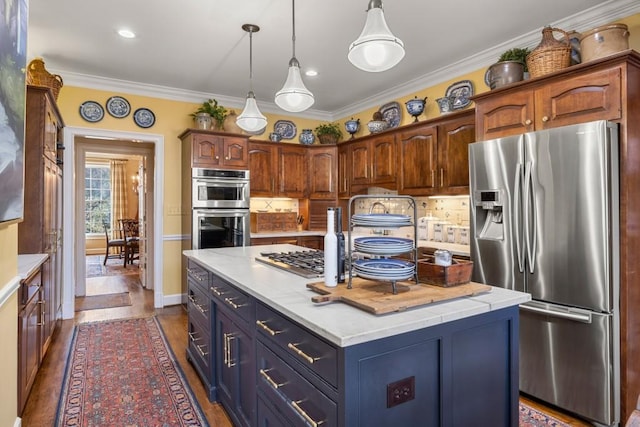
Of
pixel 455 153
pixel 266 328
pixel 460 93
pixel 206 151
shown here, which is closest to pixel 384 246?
pixel 266 328

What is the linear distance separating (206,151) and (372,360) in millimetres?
3884

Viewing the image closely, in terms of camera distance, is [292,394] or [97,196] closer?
[292,394]

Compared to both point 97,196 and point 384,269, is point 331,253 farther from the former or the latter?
point 97,196

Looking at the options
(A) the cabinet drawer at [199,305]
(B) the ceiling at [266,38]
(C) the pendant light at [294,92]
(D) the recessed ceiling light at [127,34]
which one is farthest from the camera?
(D) the recessed ceiling light at [127,34]

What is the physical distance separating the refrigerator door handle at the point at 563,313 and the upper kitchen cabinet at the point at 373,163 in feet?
7.17

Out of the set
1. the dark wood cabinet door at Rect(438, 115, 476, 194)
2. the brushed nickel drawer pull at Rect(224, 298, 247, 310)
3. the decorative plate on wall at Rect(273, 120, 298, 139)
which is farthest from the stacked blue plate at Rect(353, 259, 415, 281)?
the decorative plate on wall at Rect(273, 120, 298, 139)

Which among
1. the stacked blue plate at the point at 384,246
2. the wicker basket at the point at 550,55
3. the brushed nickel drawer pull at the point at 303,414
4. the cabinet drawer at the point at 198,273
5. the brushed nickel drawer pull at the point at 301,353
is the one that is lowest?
the brushed nickel drawer pull at the point at 303,414

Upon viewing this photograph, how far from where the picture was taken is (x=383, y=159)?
178 inches

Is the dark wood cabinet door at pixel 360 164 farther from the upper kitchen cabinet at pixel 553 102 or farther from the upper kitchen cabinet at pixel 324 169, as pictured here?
the upper kitchen cabinet at pixel 553 102

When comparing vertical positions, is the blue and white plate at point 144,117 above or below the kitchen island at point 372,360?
above

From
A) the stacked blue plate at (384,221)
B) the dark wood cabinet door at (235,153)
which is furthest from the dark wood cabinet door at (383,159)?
the stacked blue plate at (384,221)

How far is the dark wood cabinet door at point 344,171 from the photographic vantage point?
17.0ft

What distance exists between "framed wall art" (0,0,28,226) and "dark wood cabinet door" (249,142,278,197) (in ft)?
10.8

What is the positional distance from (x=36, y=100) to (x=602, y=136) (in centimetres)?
379
